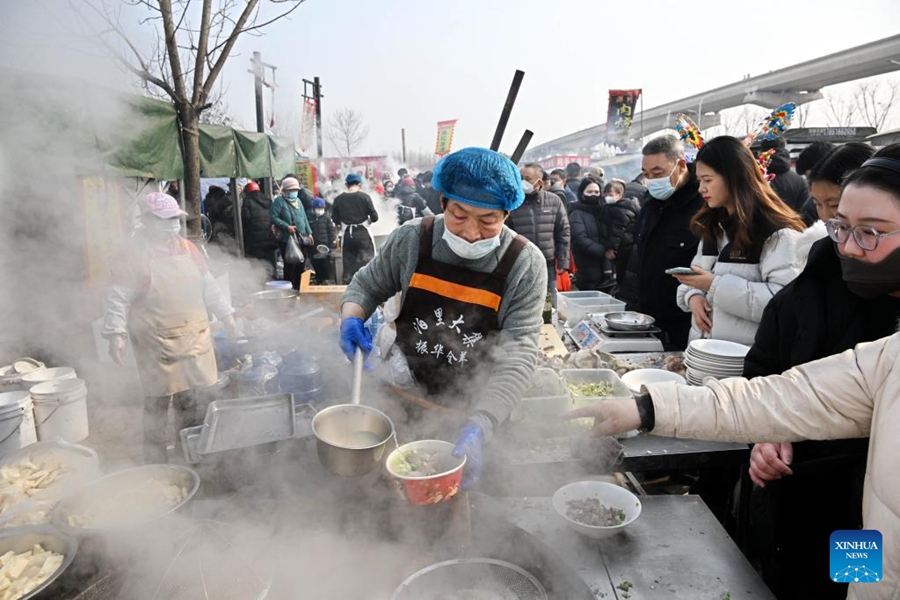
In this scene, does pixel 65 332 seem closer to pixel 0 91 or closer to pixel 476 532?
pixel 0 91

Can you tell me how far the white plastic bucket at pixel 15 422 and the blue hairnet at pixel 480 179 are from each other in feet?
12.5

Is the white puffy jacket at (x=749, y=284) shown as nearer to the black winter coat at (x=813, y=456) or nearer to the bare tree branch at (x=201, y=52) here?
the black winter coat at (x=813, y=456)

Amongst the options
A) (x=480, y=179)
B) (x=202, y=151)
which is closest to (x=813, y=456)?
(x=480, y=179)

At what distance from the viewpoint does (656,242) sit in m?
4.08

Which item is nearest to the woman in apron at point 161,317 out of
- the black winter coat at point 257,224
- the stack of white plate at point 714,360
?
the stack of white plate at point 714,360

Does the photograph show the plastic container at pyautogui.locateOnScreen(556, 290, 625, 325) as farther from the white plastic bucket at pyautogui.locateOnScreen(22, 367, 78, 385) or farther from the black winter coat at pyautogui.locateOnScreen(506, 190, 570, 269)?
the white plastic bucket at pyautogui.locateOnScreen(22, 367, 78, 385)

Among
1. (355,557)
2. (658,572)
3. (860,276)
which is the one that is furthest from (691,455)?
(355,557)

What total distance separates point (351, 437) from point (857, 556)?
62.9 inches

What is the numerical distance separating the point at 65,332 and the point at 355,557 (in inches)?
198

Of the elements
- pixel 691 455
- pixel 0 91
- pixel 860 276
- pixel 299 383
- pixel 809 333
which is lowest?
pixel 299 383

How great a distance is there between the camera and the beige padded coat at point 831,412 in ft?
4.03

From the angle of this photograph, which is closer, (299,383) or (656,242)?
(656,242)

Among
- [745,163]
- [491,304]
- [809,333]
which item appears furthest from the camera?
[745,163]

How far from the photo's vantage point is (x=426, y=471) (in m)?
1.70
